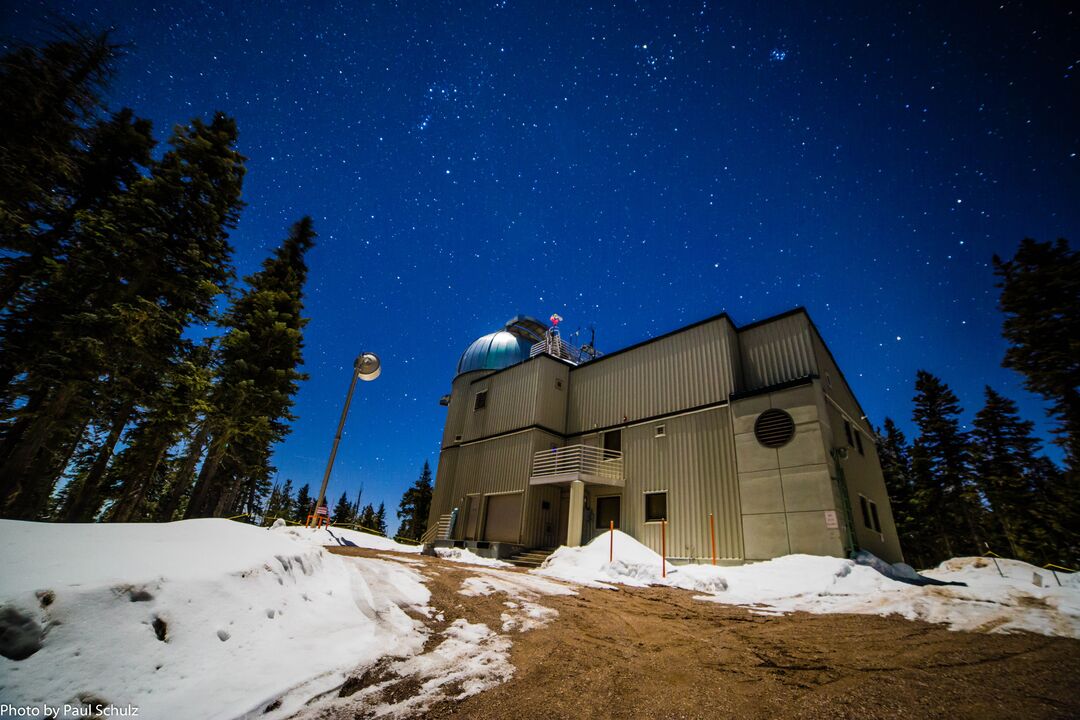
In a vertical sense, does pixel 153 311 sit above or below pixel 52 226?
below

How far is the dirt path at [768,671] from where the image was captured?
2.98 meters

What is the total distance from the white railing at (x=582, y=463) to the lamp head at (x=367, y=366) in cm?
954

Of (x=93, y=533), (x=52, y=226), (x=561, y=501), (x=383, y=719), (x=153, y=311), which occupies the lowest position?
(x=383, y=719)

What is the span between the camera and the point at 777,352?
1574 cm

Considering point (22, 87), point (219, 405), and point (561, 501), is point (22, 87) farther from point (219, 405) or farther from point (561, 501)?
point (561, 501)

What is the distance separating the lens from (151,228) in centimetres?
1138

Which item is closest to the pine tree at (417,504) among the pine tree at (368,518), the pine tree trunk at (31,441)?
the pine tree at (368,518)

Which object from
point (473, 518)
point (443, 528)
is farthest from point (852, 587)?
point (443, 528)

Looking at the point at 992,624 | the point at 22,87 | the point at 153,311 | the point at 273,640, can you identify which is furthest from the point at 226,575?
the point at 22,87

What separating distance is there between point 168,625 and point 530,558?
1581 cm

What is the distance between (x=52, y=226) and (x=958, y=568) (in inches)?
1243

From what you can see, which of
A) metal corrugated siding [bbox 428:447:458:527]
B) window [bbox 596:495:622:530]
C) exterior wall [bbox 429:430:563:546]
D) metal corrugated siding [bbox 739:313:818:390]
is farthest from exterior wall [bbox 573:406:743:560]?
metal corrugated siding [bbox 428:447:458:527]

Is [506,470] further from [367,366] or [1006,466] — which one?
[1006,466]

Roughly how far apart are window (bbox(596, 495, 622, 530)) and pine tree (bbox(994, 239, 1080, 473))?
63.1 feet
